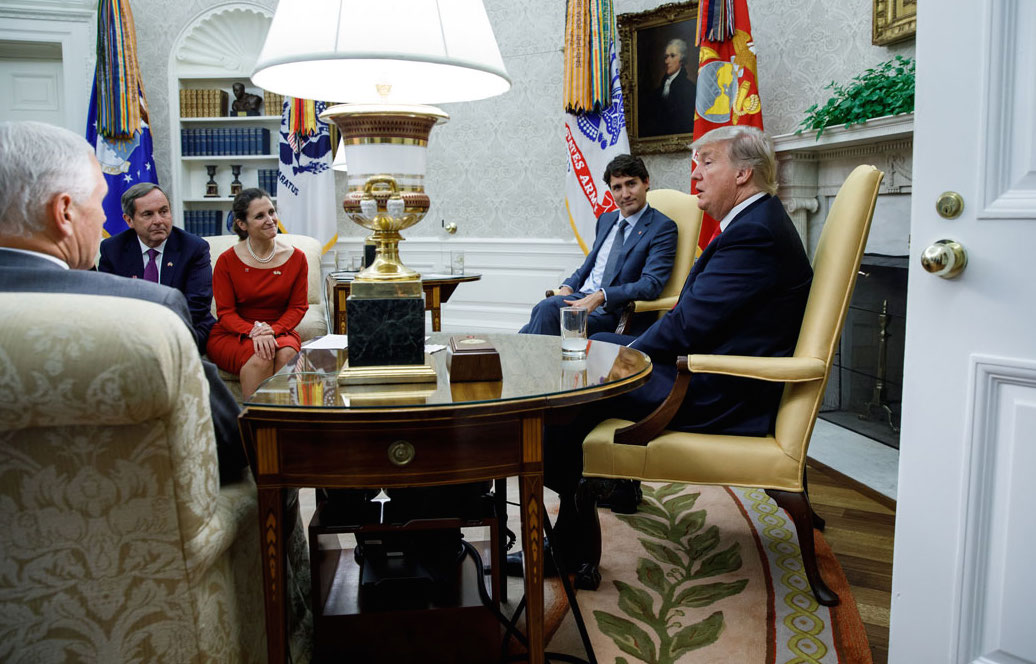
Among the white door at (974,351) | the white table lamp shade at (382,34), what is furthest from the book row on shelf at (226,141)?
the white door at (974,351)

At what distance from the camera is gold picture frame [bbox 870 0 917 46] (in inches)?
132

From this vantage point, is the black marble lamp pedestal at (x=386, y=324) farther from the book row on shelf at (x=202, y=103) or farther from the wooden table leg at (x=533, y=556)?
the book row on shelf at (x=202, y=103)

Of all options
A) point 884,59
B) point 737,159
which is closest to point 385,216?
point 737,159

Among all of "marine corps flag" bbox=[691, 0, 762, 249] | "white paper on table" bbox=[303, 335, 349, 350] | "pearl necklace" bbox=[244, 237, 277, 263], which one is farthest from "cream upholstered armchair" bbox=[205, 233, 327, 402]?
"marine corps flag" bbox=[691, 0, 762, 249]

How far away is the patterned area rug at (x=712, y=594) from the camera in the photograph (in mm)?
1800

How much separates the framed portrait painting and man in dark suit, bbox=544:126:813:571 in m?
2.87

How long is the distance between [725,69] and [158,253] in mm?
2963

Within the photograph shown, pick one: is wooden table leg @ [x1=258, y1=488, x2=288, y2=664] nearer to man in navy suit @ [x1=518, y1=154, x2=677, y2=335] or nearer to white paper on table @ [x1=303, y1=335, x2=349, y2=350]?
white paper on table @ [x1=303, y1=335, x2=349, y2=350]

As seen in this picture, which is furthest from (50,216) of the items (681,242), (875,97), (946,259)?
(875,97)

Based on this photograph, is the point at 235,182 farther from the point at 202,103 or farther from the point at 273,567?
the point at 273,567

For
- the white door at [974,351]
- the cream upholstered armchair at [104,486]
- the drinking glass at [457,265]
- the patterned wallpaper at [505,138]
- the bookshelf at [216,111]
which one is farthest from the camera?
the bookshelf at [216,111]

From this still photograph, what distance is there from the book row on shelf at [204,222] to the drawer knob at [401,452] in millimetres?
5465

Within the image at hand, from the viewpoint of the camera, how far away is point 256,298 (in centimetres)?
343

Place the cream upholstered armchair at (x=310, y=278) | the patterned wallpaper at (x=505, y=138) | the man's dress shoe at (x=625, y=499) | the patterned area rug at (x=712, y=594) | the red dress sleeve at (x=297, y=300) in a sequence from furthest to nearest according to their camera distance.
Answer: the patterned wallpaper at (x=505, y=138)
the cream upholstered armchair at (x=310, y=278)
the red dress sleeve at (x=297, y=300)
the man's dress shoe at (x=625, y=499)
the patterned area rug at (x=712, y=594)
